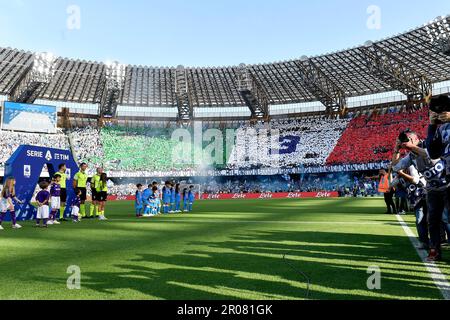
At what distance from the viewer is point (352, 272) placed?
5738 millimetres

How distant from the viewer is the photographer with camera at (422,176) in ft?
18.2

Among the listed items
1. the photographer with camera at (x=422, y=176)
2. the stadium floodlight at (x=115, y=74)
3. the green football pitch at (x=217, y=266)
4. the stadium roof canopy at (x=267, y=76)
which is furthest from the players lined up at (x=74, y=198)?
the stadium floodlight at (x=115, y=74)

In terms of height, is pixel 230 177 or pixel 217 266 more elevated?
pixel 217 266

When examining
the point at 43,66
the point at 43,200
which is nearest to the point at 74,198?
the point at 43,200

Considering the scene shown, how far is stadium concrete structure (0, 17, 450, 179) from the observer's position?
50219mm

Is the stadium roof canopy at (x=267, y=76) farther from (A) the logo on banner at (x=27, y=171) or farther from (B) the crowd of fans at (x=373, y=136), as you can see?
(A) the logo on banner at (x=27, y=171)

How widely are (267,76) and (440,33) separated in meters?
25.1

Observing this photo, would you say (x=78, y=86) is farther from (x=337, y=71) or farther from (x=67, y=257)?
(x=67, y=257)

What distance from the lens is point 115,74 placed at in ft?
190

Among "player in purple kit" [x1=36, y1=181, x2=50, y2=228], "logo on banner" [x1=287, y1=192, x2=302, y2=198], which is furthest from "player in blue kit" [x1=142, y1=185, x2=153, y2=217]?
"logo on banner" [x1=287, y1=192, x2=302, y2=198]

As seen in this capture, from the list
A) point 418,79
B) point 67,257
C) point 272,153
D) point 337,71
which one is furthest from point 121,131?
point 67,257

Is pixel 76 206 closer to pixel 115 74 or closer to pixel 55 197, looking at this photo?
pixel 55 197

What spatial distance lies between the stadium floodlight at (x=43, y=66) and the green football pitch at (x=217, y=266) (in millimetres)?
47514

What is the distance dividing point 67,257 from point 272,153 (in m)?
56.0
